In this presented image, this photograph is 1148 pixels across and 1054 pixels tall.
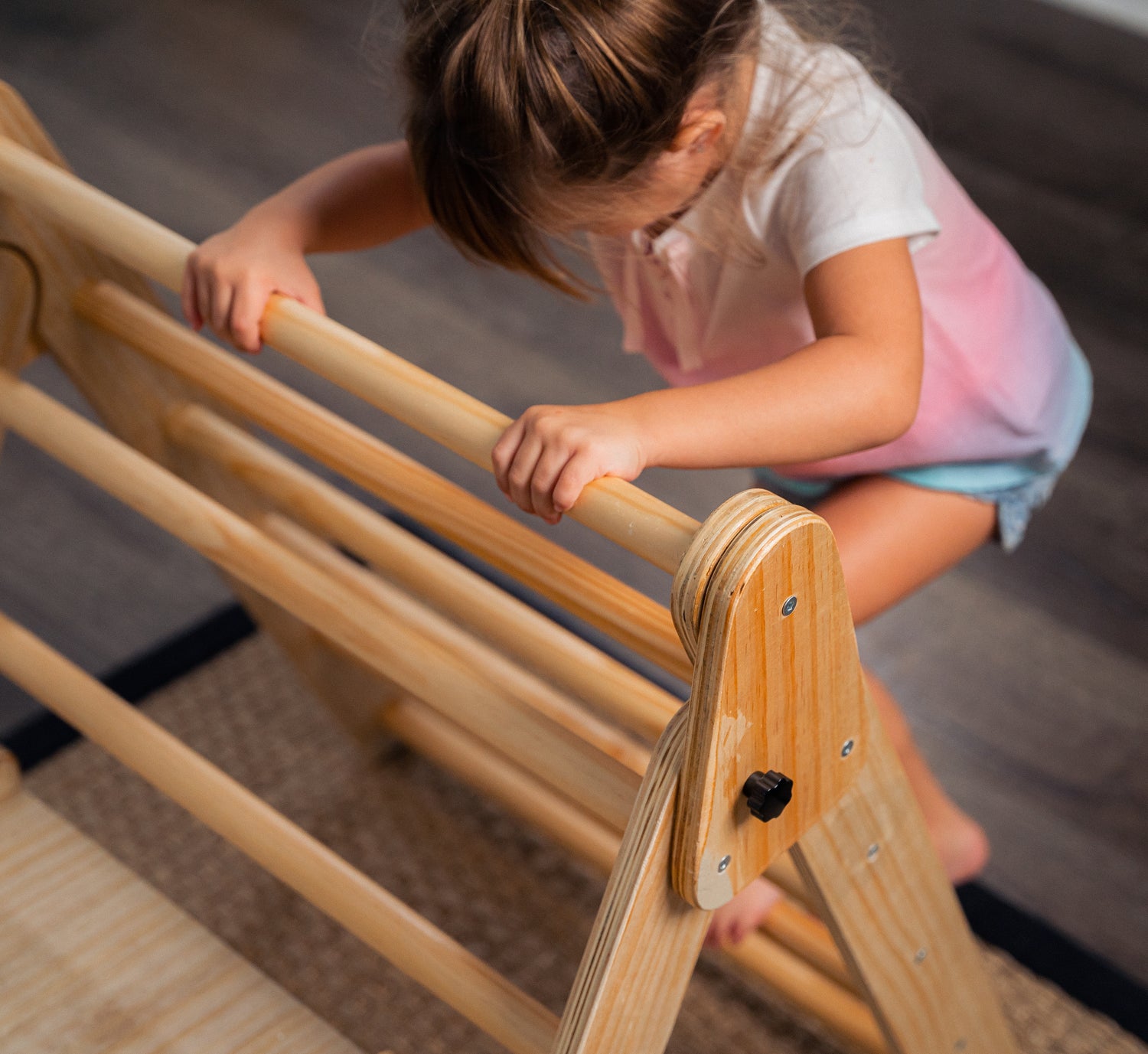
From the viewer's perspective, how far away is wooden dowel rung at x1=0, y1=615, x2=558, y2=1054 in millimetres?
619

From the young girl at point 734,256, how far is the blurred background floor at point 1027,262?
8 centimetres

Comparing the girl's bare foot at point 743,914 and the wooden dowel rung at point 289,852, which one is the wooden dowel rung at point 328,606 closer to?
the wooden dowel rung at point 289,852

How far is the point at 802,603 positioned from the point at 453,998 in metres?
0.29

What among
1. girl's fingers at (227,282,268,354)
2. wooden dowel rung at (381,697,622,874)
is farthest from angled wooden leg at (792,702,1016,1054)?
girl's fingers at (227,282,268,354)

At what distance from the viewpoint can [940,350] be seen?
2.70 ft

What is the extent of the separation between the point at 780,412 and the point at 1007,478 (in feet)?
1.17

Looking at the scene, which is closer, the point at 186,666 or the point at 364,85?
the point at 186,666

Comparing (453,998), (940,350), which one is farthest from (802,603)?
(940,350)

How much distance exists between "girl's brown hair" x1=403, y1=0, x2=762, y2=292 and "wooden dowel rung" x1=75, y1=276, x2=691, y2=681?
0.13 m

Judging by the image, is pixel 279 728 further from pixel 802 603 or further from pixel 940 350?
pixel 802 603

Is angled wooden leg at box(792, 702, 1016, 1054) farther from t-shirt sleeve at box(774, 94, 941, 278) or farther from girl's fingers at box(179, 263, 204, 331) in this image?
girl's fingers at box(179, 263, 204, 331)

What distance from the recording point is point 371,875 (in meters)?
1.05

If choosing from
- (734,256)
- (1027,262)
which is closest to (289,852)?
(734,256)

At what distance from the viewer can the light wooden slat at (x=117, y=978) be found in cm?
63
